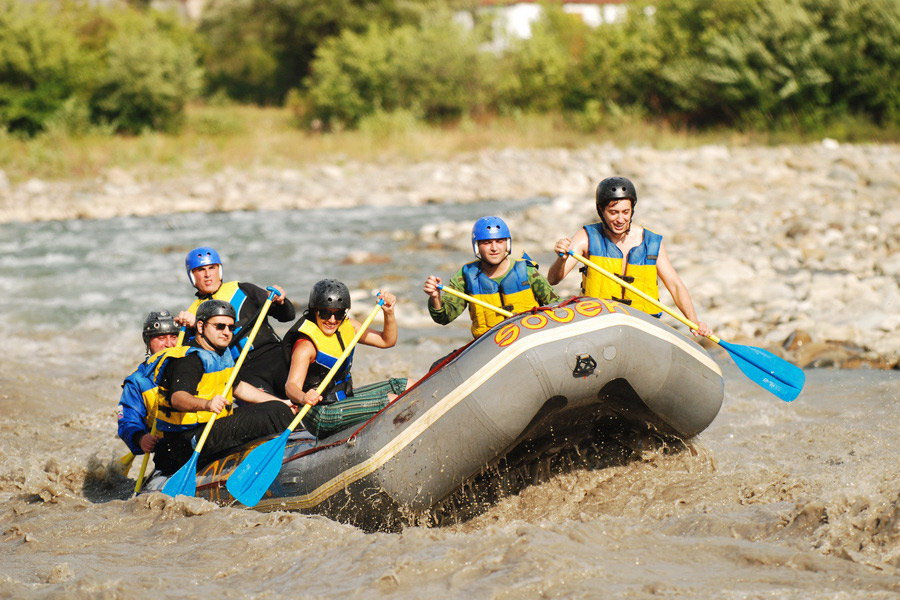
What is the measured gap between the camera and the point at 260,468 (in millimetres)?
5133

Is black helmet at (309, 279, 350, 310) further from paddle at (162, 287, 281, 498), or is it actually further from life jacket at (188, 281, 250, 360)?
life jacket at (188, 281, 250, 360)

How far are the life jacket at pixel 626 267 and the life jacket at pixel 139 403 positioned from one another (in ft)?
8.29

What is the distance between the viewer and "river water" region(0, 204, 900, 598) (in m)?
3.93

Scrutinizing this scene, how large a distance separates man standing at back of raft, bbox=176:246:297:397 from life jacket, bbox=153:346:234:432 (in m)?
0.48

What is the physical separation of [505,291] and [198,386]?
170cm

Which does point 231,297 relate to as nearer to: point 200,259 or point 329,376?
point 200,259

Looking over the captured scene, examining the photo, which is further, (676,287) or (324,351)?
(676,287)

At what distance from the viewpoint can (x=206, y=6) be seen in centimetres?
4216

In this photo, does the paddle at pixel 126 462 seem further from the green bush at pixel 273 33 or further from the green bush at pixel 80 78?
the green bush at pixel 273 33

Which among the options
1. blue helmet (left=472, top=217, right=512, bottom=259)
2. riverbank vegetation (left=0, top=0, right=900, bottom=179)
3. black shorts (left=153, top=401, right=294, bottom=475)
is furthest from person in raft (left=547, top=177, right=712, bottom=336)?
riverbank vegetation (left=0, top=0, right=900, bottom=179)

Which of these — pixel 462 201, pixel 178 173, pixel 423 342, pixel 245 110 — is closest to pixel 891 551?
pixel 423 342

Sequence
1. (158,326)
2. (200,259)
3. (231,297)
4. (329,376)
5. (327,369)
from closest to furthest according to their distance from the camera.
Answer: (329,376)
(327,369)
(158,326)
(200,259)
(231,297)

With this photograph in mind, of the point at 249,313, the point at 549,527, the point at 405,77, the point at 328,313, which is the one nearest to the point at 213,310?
the point at 328,313

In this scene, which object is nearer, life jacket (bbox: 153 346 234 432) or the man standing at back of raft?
life jacket (bbox: 153 346 234 432)
